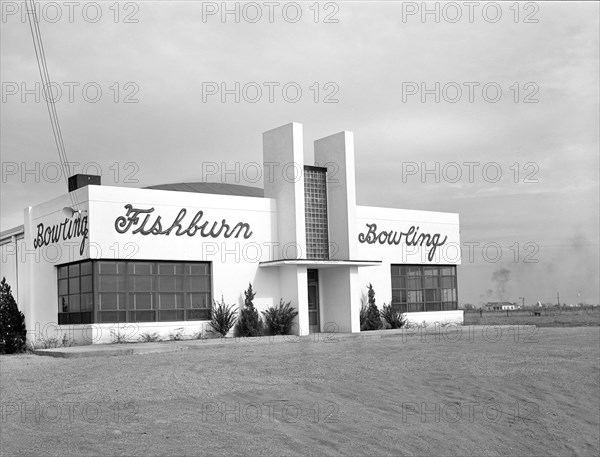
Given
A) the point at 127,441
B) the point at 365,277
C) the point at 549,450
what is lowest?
the point at 549,450

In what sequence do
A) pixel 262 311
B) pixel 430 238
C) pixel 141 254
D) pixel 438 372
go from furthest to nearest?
pixel 430 238
pixel 262 311
pixel 141 254
pixel 438 372

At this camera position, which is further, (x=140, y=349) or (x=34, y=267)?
(x=34, y=267)

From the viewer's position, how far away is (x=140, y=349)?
2270 centimetres

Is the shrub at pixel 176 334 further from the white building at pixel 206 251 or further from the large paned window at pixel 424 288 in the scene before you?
the large paned window at pixel 424 288

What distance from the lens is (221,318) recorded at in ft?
92.1

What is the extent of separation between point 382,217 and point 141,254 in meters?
11.9

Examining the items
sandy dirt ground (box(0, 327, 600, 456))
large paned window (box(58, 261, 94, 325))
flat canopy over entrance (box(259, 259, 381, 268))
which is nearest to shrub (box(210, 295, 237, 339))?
flat canopy over entrance (box(259, 259, 381, 268))

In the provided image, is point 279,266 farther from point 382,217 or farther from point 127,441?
point 127,441

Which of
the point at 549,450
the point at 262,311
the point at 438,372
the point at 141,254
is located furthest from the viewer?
the point at 262,311

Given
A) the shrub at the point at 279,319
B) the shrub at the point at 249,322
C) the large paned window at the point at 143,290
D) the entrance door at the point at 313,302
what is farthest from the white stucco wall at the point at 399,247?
the large paned window at the point at 143,290

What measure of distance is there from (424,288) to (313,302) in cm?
705

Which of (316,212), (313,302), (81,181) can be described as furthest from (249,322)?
(81,181)

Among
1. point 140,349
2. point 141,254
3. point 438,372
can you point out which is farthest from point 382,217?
point 438,372

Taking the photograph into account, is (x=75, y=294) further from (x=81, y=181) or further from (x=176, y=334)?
(x=81, y=181)
